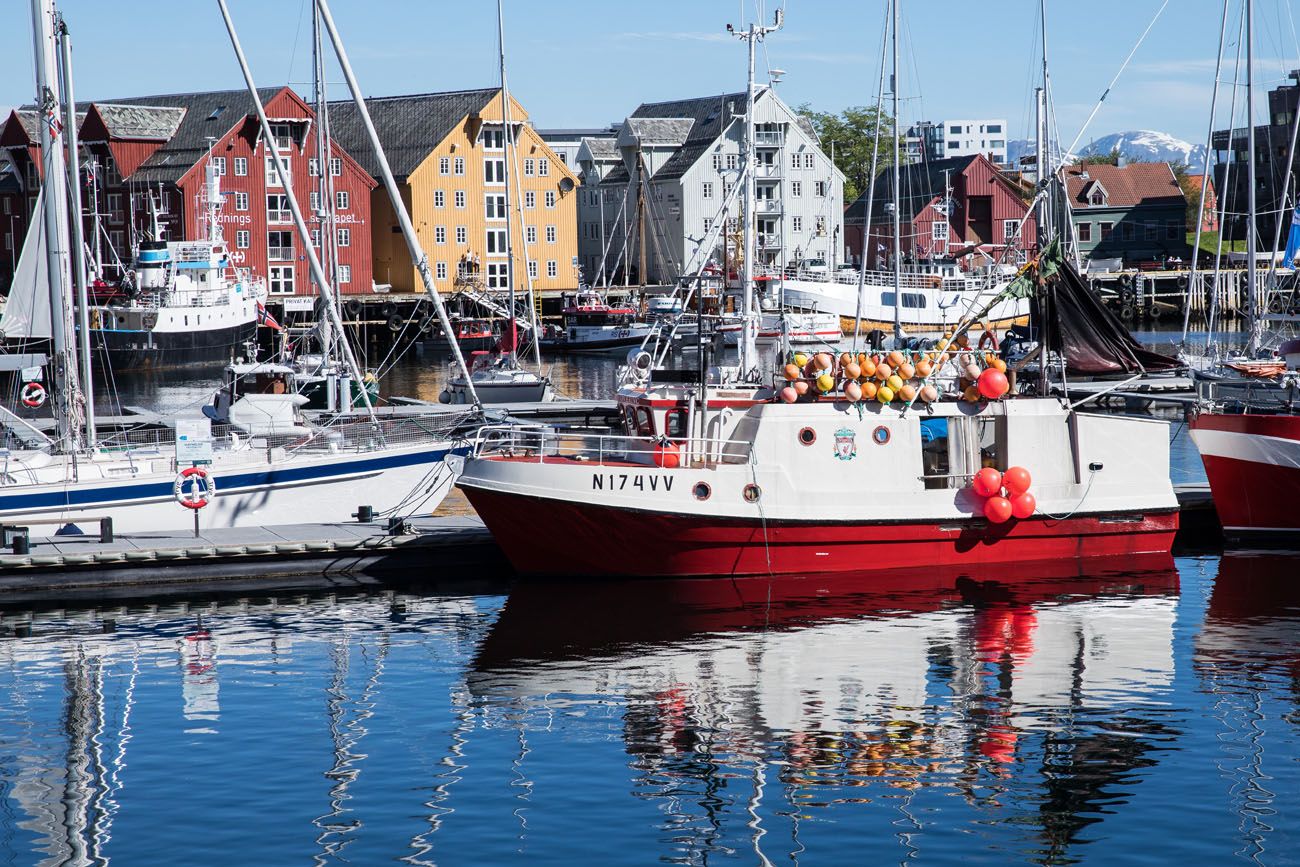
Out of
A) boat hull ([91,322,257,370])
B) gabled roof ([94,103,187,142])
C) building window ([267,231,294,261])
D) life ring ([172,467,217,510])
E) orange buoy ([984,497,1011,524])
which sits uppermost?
gabled roof ([94,103,187,142])

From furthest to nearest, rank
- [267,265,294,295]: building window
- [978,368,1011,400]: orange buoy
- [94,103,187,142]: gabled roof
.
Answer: [94,103,187,142]: gabled roof
[267,265,294,295]: building window
[978,368,1011,400]: orange buoy

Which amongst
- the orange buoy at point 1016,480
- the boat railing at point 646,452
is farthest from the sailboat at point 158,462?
the orange buoy at point 1016,480

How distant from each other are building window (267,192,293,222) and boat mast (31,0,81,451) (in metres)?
53.5

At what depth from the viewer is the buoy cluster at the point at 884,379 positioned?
966 inches

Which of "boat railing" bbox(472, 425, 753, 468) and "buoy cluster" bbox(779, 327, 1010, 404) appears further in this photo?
"buoy cluster" bbox(779, 327, 1010, 404)

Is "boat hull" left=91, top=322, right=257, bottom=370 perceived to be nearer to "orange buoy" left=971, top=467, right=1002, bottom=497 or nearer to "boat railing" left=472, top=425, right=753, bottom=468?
"boat railing" left=472, top=425, right=753, bottom=468

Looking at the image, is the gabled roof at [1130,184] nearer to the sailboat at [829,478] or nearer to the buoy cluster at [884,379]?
the sailboat at [829,478]

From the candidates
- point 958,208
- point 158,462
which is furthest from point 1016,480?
point 958,208

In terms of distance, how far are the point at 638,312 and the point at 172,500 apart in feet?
189

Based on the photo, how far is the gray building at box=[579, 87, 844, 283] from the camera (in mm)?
88938

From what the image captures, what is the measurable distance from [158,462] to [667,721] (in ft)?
43.6

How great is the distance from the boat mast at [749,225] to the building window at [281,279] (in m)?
51.3

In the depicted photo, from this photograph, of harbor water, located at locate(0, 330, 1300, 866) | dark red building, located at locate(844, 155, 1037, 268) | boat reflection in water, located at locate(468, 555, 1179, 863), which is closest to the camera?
harbor water, located at locate(0, 330, 1300, 866)

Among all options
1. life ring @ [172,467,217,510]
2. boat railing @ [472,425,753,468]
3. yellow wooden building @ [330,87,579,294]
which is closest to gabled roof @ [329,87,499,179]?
yellow wooden building @ [330,87,579,294]
